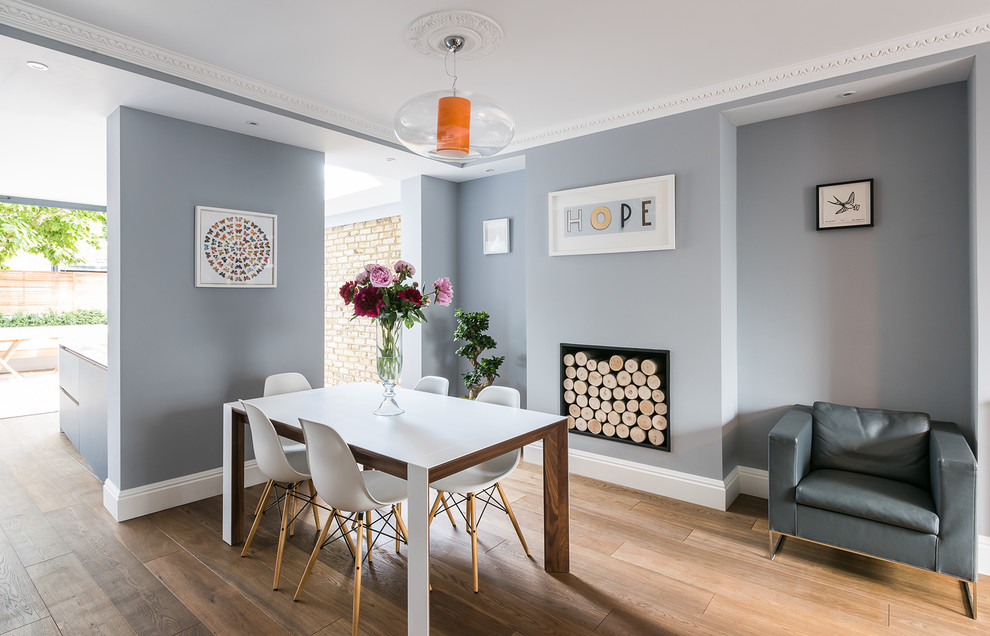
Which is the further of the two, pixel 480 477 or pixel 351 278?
pixel 351 278

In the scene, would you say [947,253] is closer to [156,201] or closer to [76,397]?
[156,201]

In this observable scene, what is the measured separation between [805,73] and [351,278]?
5199 mm

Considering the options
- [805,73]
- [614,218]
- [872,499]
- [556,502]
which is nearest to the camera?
[872,499]

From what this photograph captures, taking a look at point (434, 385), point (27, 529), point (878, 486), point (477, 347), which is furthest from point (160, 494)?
point (878, 486)

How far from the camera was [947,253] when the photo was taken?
265 centimetres

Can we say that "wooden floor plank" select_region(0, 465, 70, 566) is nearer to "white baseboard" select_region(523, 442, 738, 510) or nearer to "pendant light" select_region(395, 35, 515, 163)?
"pendant light" select_region(395, 35, 515, 163)

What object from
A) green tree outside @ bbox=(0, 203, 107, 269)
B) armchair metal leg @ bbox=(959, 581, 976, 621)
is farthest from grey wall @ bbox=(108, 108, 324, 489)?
green tree outside @ bbox=(0, 203, 107, 269)

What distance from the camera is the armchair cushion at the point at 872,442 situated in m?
2.49

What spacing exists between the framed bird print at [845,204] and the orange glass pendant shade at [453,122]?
222 centimetres

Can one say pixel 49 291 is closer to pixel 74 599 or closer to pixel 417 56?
pixel 74 599

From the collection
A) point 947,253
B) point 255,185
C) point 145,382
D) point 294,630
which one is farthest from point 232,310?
point 947,253

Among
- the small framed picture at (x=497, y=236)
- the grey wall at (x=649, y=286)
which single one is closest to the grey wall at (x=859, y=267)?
the grey wall at (x=649, y=286)

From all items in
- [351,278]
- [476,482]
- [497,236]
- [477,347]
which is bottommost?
[476,482]

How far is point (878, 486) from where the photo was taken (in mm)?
2361
